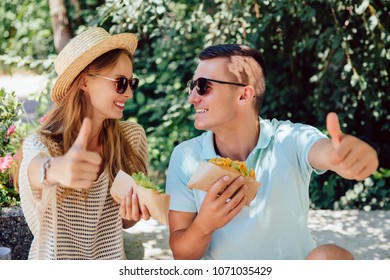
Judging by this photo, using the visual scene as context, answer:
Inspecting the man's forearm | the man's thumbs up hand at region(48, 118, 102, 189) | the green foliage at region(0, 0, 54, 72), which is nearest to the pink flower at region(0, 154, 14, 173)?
the man's forearm

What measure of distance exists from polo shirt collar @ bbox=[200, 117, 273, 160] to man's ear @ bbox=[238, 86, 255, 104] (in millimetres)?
137

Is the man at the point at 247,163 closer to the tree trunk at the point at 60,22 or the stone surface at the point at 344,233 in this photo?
the stone surface at the point at 344,233

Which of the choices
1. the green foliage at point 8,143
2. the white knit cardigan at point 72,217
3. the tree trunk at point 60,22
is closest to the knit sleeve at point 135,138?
the white knit cardigan at point 72,217

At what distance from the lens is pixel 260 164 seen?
257 centimetres

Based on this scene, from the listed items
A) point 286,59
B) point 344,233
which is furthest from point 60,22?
point 344,233

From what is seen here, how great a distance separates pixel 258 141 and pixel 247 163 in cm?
12

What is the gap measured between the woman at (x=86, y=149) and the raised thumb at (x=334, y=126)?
892 millimetres

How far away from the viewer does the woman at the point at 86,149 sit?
8.26ft

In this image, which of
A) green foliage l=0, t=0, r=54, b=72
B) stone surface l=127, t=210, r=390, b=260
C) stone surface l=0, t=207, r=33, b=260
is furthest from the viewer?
green foliage l=0, t=0, r=54, b=72

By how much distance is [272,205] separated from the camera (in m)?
2.51

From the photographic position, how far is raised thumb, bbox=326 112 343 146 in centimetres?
190

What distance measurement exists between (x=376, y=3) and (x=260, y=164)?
3.28 metres

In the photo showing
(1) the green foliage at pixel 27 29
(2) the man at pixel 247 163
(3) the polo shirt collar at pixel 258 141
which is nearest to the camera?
(2) the man at pixel 247 163

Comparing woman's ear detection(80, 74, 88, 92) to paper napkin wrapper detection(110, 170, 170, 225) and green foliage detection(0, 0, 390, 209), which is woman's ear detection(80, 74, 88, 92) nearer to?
paper napkin wrapper detection(110, 170, 170, 225)
